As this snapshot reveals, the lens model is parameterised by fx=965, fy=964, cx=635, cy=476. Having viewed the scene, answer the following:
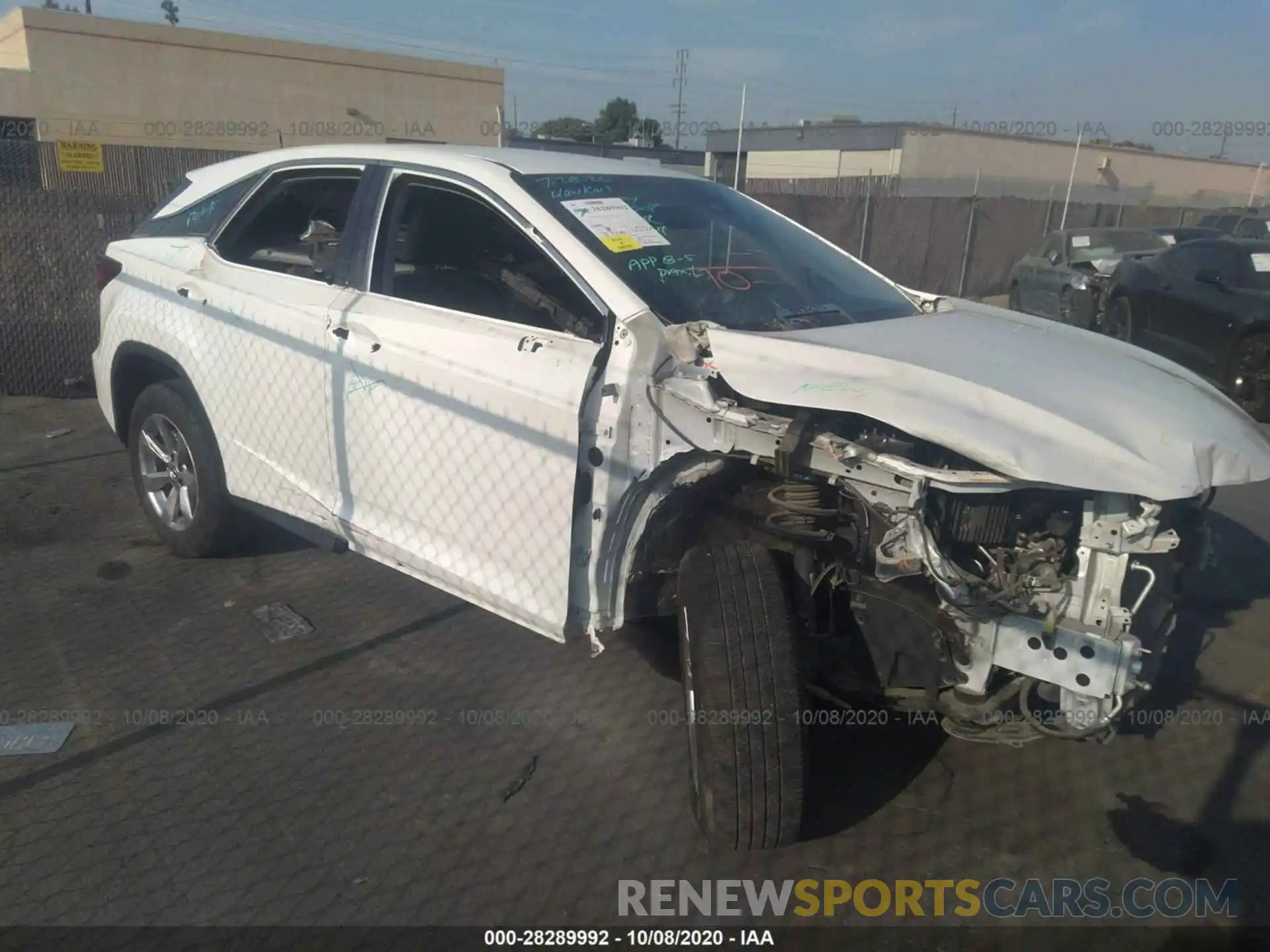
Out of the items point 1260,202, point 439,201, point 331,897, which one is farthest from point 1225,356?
point 1260,202

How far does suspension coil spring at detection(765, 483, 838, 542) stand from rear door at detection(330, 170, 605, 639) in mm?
632

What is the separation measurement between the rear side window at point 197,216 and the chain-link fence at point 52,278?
10.9ft

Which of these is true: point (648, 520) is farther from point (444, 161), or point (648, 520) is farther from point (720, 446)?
point (444, 161)

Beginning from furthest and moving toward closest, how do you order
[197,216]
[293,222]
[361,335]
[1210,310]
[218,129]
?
[218,129] < [1210,310] < [197,216] < [293,222] < [361,335]

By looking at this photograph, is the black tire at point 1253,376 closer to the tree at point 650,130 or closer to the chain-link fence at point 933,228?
the chain-link fence at point 933,228

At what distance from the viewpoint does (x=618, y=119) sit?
66.4 m

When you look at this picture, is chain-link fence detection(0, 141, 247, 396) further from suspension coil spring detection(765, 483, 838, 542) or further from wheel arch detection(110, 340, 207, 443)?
suspension coil spring detection(765, 483, 838, 542)

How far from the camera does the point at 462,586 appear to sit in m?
3.53

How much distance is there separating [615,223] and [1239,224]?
19.7 metres

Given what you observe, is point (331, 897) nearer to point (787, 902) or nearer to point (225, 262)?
point (787, 902)

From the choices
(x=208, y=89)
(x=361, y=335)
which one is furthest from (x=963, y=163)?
(x=361, y=335)

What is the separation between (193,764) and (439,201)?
7.48ft

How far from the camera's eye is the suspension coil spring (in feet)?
9.78

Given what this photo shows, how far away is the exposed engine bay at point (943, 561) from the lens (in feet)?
8.59
